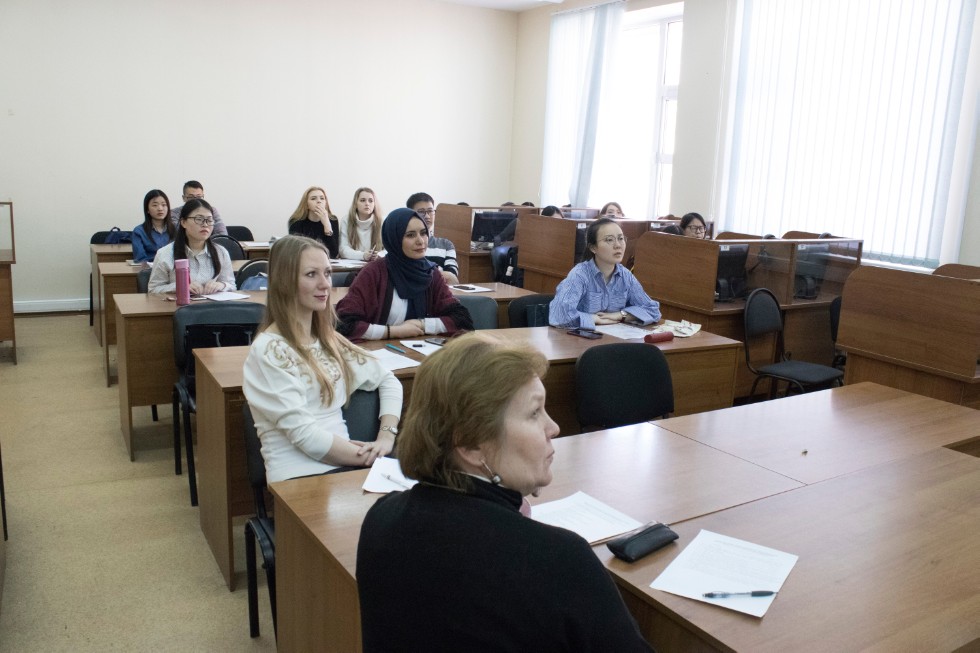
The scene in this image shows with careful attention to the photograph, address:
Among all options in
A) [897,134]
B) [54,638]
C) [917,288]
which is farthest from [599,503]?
[897,134]

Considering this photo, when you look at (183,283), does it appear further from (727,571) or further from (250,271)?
(727,571)

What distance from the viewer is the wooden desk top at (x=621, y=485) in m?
1.84

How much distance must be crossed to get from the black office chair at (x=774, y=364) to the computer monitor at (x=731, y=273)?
0.48ft

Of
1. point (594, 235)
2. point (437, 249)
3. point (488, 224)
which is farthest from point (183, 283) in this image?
point (488, 224)

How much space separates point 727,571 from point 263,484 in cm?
142

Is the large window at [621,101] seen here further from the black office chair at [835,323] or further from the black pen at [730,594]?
the black pen at [730,594]

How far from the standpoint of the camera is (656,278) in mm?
5191

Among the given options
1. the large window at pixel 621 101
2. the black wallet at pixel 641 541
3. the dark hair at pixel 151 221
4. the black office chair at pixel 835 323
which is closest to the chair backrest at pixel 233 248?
the dark hair at pixel 151 221

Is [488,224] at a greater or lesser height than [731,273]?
greater

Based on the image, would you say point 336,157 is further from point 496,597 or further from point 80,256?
point 496,597

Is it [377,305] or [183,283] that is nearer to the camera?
[377,305]

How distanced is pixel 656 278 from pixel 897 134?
7.70 feet

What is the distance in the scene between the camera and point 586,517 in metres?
1.86

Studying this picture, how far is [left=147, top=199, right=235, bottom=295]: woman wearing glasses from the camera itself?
4.45 metres
